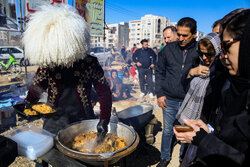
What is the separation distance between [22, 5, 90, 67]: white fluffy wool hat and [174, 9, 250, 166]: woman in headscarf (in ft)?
4.04

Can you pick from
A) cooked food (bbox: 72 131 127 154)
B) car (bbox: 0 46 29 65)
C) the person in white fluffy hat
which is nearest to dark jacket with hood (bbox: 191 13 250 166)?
cooked food (bbox: 72 131 127 154)

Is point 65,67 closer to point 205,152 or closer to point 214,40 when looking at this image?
point 205,152

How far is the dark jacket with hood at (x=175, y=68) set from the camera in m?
2.54

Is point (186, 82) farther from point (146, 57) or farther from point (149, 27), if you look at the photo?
point (149, 27)

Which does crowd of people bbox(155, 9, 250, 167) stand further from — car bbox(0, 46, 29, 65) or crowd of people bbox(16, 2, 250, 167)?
car bbox(0, 46, 29, 65)

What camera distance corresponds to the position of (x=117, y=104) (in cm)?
531

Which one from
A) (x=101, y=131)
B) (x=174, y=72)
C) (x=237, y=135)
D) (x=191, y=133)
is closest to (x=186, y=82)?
(x=174, y=72)

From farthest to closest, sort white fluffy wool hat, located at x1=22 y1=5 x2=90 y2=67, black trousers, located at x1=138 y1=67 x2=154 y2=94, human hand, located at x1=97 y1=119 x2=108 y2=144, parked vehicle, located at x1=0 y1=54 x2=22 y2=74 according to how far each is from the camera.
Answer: parked vehicle, located at x1=0 y1=54 x2=22 y2=74, black trousers, located at x1=138 y1=67 x2=154 y2=94, human hand, located at x1=97 y1=119 x2=108 y2=144, white fluffy wool hat, located at x1=22 y1=5 x2=90 y2=67

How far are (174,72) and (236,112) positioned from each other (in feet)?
5.77

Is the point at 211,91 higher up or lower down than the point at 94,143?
higher up

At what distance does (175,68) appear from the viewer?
2.63m

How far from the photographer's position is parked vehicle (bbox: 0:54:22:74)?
38.9 feet

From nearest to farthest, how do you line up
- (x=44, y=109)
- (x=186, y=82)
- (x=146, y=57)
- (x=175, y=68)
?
1. (x=44, y=109)
2. (x=186, y=82)
3. (x=175, y=68)
4. (x=146, y=57)

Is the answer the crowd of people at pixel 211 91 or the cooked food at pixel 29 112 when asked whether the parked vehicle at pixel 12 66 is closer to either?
the cooked food at pixel 29 112
